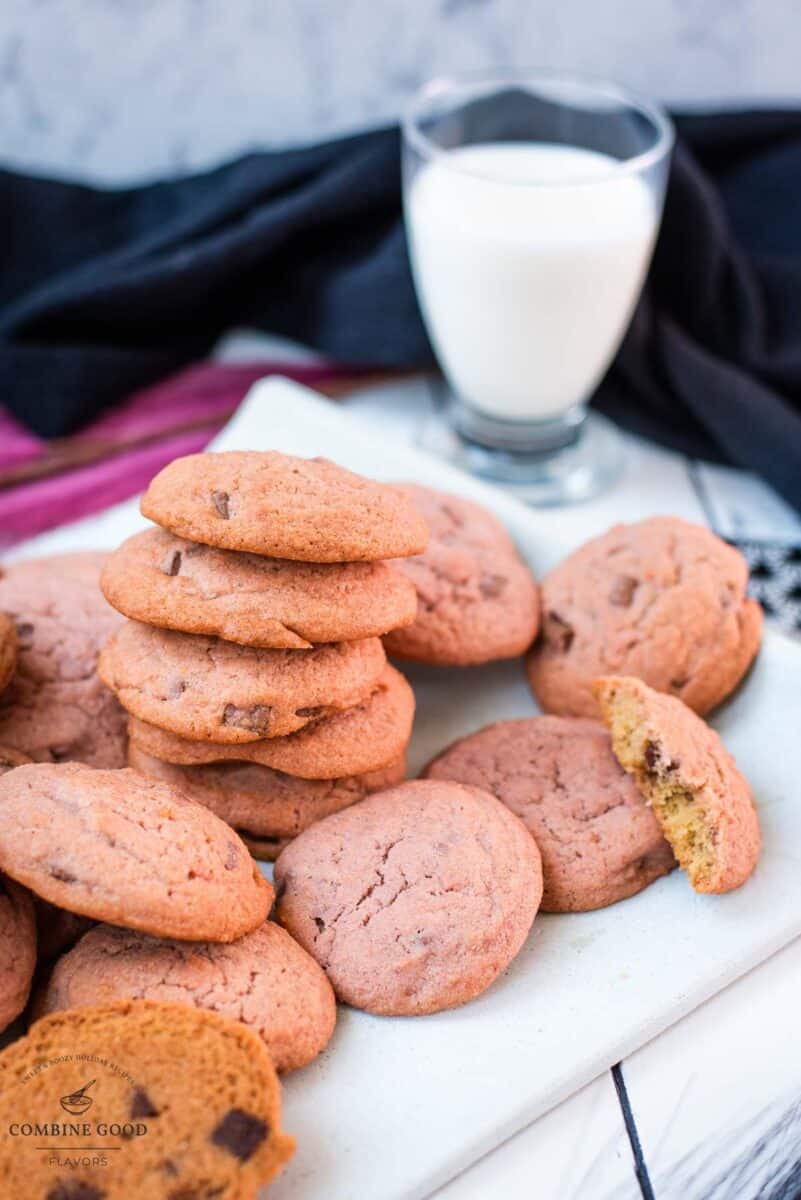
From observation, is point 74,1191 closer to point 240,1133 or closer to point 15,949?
point 240,1133

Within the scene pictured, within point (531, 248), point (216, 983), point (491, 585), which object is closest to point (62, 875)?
point (216, 983)

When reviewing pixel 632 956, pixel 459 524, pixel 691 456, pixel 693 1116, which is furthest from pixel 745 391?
pixel 693 1116

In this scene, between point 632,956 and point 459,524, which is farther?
point 459,524

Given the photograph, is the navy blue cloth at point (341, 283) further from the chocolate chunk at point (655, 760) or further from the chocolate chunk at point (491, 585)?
the chocolate chunk at point (655, 760)

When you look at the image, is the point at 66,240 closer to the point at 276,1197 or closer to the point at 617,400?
the point at 617,400

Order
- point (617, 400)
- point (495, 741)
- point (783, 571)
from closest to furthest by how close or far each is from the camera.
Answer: point (495, 741), point (783, 571), point (617, 400)

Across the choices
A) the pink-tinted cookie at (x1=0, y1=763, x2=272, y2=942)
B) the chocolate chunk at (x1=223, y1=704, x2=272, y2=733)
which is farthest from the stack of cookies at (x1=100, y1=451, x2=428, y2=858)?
the pink-tinted cookie at (x1=0, y1=763, x2=272, y2=942)
